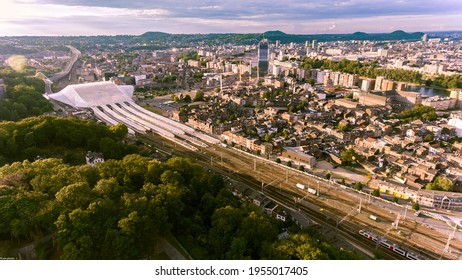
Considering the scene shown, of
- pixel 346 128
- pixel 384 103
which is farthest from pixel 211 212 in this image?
pixel 384 103

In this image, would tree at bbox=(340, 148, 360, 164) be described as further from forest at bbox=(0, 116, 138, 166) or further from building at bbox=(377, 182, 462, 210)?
forest at bbox=(0, 116, 138, 166)

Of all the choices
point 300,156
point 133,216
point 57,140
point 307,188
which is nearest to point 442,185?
point 307,188

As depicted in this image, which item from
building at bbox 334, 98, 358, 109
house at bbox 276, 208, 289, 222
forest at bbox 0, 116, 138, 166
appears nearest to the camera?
house at bbox 276, 208, 289, 222

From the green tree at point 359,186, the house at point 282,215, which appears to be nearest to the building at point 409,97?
the green tree at point 359,186

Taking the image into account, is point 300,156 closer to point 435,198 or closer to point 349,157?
point 349,157


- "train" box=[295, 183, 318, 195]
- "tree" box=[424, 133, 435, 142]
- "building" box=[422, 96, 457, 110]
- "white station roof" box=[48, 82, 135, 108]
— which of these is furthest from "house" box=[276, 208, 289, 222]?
"building" box=[422, 96, 457, 110]

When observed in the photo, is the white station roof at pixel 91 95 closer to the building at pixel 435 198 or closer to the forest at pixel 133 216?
the forest at pixel 133 216
